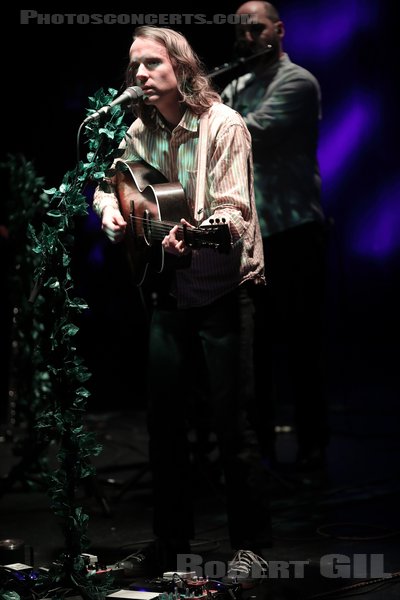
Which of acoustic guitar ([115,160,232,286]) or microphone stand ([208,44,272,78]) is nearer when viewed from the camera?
acoustic guitar ([115,160,232,286])

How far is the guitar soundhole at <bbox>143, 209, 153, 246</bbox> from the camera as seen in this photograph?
3092mm

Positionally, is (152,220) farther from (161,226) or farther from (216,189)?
(216,189)

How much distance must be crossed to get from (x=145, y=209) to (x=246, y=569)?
1184 mm

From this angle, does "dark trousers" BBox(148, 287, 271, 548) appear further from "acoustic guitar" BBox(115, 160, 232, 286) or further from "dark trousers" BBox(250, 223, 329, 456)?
"dark trousers" BBox(250, 223, 329, 456)

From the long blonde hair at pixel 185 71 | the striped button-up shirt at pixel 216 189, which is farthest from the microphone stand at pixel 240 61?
the striped button-up shirt at pixel 216 189

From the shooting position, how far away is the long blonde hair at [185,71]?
3.18 metres

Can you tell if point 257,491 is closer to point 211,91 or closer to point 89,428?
point 211,91

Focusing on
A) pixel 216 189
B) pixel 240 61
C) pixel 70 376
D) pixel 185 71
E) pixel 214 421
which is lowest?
pixel 214 421

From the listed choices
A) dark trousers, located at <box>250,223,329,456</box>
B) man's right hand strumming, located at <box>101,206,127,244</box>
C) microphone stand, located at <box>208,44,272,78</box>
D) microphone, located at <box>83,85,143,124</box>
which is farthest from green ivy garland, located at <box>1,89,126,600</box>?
dark trousers, located at <box>250,223,329,456</box>

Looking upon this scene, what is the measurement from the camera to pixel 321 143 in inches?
316

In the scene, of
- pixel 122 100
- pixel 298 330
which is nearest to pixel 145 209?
pixel 122 100

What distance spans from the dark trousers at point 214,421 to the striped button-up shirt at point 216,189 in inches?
2.6

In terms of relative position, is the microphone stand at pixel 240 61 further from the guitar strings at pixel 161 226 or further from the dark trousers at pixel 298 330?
the guitar strings at pixel 161 226

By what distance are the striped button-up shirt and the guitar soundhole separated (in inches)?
5.2
